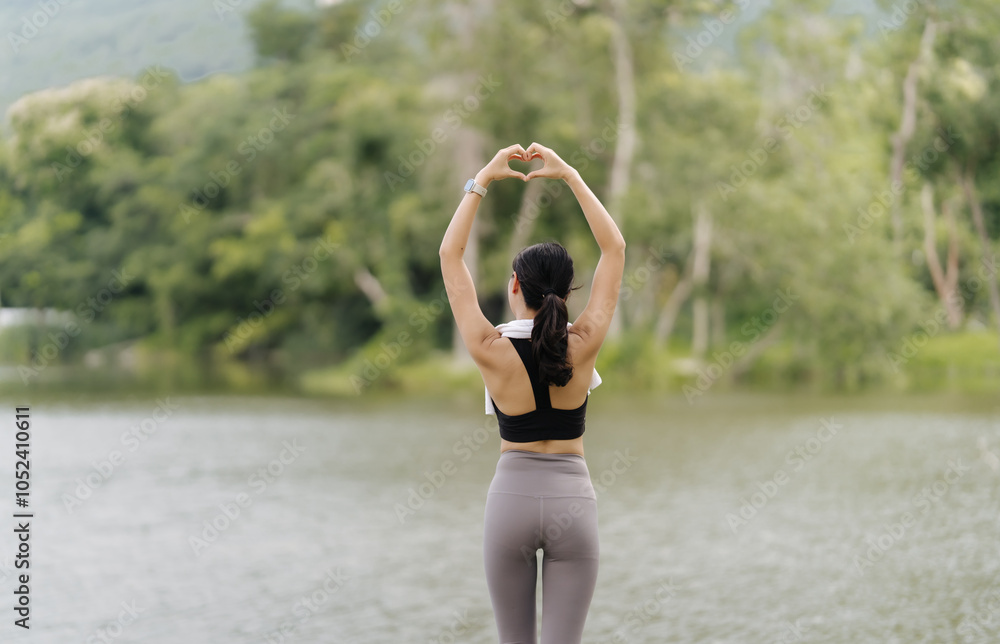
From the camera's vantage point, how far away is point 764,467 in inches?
513

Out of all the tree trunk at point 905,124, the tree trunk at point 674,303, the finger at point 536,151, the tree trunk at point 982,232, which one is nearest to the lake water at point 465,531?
the finger at point 536,151

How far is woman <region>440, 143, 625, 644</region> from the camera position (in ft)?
9.98

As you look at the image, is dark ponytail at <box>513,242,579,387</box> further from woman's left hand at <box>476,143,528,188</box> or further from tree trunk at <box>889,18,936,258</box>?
tree trunk at <box>889,18,936,258</box>

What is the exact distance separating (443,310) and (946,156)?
13.6m

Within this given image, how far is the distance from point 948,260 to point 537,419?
31.2 meters

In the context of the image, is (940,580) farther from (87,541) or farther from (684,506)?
(87,541)

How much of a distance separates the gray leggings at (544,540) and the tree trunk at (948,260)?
2915 cm

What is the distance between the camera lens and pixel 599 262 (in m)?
3.18

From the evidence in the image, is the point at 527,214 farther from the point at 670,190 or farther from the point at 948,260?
the point at 948,260

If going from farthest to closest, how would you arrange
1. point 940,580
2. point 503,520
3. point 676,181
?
point 676,181 → point 940,580 → point 503,520

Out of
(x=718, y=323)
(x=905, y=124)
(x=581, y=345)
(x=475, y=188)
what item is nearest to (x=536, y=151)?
(x=475, y=188)

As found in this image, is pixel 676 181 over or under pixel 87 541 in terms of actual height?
over

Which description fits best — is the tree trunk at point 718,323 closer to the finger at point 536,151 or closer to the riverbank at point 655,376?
the riverbank at point 655,376

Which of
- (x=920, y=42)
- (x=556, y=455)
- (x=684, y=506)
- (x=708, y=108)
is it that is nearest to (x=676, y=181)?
(x=708, y=108)
